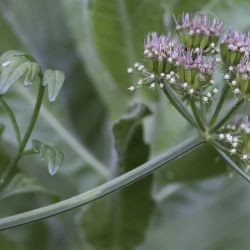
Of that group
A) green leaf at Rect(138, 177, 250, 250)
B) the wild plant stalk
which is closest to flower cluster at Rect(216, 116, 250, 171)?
the wild plant stalk

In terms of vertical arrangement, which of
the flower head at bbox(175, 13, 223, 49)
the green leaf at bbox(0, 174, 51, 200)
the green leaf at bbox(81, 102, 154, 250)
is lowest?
the green leaf at bbox(81, 102, 154, 250)

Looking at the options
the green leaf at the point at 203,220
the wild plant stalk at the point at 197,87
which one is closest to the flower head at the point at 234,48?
the wild plant stalk at the point at 197,87

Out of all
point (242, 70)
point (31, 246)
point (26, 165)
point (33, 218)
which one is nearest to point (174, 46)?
point (242, 70)

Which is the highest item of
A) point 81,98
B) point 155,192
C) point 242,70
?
point 242,70

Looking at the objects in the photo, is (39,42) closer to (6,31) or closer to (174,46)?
(6,31)

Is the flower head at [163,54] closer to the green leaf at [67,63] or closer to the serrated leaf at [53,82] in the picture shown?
the serrated leaf at [53,82]

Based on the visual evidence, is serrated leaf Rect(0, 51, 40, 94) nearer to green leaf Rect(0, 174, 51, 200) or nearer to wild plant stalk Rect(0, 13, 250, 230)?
wild plant stalk Rect(0, 13, 250, 230)
